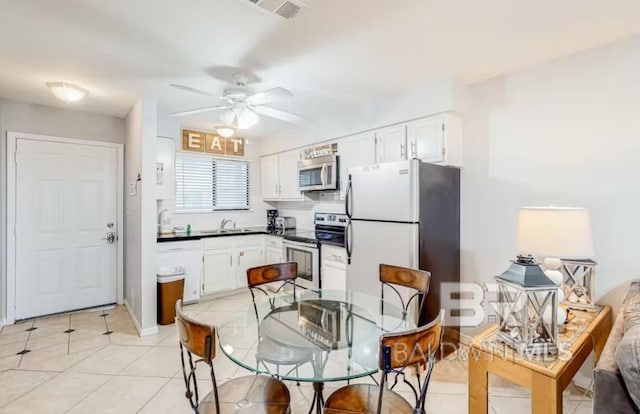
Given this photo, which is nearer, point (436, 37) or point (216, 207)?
point (436, 37)

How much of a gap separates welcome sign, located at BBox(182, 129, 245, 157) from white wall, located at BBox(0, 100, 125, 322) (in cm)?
83

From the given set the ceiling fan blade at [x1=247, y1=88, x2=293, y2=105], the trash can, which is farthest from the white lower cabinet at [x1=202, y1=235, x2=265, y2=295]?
the ceiling fan blade at [x1=247, y1=88, x2=293, y2=105]

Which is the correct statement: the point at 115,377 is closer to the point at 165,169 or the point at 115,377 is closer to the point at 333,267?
the point at 333,267

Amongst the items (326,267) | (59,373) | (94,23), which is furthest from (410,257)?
(59,373)

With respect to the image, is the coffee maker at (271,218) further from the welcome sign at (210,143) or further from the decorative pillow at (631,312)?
the decorative pillow at (631,312)

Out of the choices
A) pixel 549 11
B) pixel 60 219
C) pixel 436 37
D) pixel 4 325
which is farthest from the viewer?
pixel 60 219

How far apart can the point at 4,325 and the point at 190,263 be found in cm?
197

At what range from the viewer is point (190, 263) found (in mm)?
4129

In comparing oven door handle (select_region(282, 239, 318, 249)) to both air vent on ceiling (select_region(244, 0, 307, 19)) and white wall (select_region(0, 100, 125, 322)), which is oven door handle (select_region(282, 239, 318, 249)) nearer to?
white wall (select_region(0, 100, 125, 322))

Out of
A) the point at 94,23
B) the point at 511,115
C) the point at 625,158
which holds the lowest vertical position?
the point at 625,158

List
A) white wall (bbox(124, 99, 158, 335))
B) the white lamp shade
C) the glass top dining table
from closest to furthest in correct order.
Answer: the glass top dining table
the white lamp shade
white wall (bbox(124, 99, 158, 335))

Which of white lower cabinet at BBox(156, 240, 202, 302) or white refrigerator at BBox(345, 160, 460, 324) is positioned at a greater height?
white refrigerator at BBox(345, 160, 460, 324)

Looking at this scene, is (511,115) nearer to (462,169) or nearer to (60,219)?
(462,169)

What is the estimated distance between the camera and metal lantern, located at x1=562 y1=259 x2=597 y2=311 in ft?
7.11
